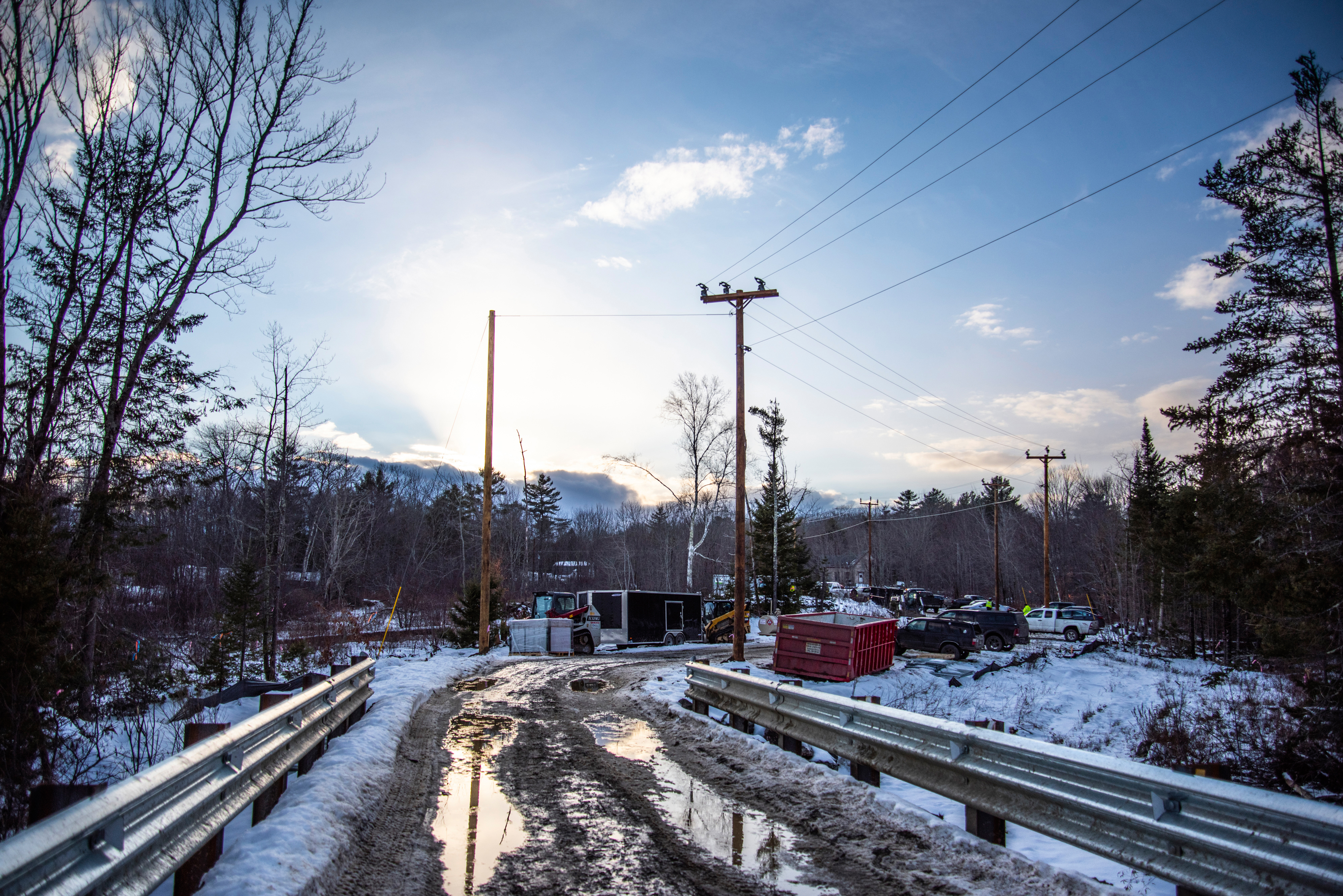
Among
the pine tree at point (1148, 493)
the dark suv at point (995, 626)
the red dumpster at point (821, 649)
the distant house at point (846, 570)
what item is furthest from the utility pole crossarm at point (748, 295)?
the distant house at point (846, 570)

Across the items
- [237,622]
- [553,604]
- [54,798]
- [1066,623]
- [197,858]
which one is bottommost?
[1066,623]

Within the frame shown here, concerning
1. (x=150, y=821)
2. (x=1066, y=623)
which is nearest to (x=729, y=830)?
(x=150, y=821)

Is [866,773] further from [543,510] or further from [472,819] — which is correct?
[543,510]

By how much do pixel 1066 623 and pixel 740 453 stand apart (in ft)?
101

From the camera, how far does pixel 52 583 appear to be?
749cm

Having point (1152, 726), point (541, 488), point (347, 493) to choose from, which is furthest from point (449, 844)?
point (541, 488)

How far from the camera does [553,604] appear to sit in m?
30.1

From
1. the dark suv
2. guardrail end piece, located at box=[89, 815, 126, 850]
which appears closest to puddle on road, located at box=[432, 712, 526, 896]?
guardrail end piece, located at box=[89, 815, 126, 850]

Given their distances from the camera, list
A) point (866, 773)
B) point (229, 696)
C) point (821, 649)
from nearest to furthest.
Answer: point (866, 773) → point (229, 696) → point (821, 649)

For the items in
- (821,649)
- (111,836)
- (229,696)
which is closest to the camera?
(111,836)

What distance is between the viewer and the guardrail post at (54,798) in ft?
9.48

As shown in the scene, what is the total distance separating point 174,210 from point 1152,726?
20.0 m

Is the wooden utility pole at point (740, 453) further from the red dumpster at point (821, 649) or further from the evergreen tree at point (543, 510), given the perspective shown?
the evergreen tree at point (543, 510)

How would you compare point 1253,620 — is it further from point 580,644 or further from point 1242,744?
point 580,644
